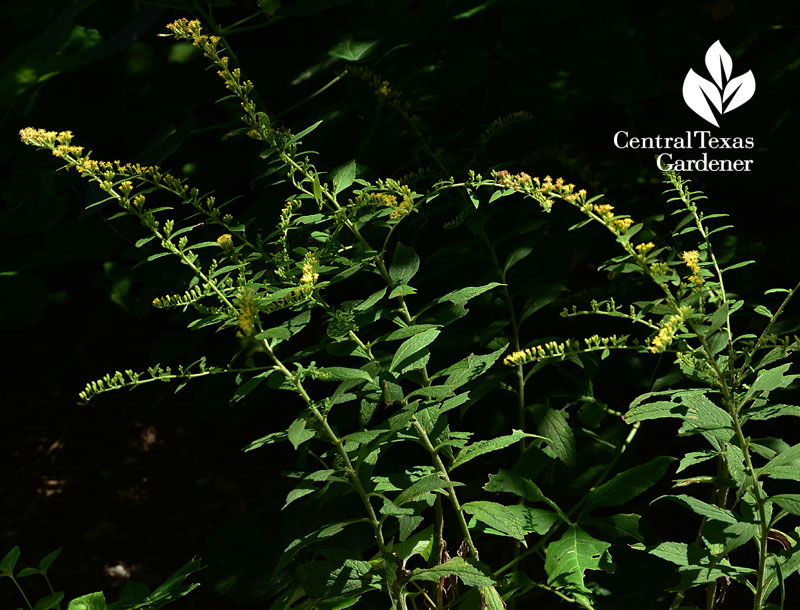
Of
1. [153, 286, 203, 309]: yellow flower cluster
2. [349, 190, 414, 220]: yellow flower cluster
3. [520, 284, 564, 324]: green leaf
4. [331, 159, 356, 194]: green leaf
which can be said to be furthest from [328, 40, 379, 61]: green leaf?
[153, 286, 203, 309]: yellow flower cluster

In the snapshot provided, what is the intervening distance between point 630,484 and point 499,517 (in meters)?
0.24

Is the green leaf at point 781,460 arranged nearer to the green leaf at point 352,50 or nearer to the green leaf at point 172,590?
the green leaf at point 172,590

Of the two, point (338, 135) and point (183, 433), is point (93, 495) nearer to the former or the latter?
point (183, 433)

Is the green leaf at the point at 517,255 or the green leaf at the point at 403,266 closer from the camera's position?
Answer: the green leaf at the point at 403,266

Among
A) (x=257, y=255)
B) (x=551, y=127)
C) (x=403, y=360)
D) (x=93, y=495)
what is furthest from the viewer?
(x=93, y=495)

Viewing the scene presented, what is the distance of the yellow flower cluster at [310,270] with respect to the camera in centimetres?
119

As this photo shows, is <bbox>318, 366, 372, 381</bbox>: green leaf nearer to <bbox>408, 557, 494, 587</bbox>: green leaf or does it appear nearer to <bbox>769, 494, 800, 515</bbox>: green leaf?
<bbox>408, 557, 494, 587</bbox>: green leaf

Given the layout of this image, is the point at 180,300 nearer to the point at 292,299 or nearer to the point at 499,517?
the point at 292,299

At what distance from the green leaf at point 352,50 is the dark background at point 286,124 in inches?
1.1

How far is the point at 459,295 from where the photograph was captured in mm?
1423

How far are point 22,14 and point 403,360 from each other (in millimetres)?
1744

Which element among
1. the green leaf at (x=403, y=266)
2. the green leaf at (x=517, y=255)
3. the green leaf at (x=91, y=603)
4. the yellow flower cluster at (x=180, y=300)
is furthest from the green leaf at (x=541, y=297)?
the green leaf at (x=91, y=603)

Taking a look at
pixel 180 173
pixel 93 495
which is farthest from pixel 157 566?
pixel 180 173

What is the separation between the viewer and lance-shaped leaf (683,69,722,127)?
214 centimetres
